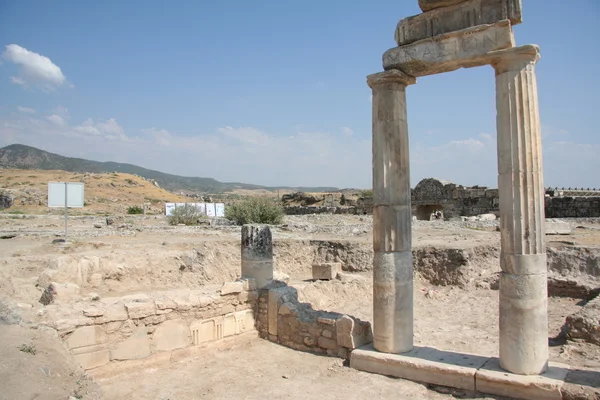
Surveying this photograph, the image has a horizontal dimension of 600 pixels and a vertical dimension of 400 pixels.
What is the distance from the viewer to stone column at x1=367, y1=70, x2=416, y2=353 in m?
6.46

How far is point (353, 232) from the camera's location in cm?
1725

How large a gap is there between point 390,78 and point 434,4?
115 centimetres

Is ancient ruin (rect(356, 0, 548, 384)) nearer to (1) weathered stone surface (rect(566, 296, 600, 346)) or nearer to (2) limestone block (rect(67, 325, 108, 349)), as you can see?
(1) weathered stone surface (rect(566, 296, 600, 346))

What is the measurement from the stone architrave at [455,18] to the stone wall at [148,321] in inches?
207

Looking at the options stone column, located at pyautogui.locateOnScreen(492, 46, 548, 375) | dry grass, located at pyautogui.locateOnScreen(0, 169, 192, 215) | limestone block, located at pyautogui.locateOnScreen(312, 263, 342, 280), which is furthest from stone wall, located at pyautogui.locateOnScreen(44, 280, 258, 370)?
dry grass, located at pyautogui.locateOnScreen(0, 169, 192, 215)

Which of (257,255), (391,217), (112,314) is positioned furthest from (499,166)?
(112,314)

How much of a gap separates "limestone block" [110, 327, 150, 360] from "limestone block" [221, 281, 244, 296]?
1601 mm

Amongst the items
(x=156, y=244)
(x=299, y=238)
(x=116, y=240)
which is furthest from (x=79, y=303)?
(x=299, y=238)

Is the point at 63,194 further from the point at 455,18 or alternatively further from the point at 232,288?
the point at 455,18

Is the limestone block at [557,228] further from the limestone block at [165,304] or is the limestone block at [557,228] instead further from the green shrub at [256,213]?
the limestone block at [165,304]

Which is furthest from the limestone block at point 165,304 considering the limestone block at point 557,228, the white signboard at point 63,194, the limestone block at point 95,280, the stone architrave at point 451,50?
the limestone block at point 557,228

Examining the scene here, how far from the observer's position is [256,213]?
20.8 metres

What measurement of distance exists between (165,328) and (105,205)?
37.8 meters

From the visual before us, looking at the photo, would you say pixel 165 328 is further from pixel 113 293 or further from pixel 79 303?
pixel 113 293
